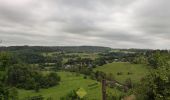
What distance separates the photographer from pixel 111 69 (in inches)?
4929

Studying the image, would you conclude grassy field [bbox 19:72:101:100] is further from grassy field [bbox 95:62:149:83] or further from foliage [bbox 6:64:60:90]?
grassy field [bbox 95:62:149:83]

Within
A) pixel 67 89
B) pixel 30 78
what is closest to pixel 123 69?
pixel 67 89

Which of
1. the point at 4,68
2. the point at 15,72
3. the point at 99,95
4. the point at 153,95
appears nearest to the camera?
the point at 153,95

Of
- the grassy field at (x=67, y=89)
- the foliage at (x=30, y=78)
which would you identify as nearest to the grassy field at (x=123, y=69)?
the grassy field at (x=67, y=89)

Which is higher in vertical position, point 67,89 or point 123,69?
point 123,69

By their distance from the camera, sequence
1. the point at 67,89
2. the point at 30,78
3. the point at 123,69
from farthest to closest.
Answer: the point at 123,69
the point at 30,78
the point at 67,89

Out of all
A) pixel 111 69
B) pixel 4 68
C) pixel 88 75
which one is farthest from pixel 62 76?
Answer: pixel 4 68

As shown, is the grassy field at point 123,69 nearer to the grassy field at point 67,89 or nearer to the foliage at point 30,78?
the grassy field at point 67,89

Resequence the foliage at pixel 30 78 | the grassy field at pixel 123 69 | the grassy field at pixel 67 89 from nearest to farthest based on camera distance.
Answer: the grassy field at pixel 67 89, the foliage at pixel 30 78, the grassy field at pixel 123 69

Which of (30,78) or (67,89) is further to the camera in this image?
(30,78)

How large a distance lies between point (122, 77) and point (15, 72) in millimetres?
41794

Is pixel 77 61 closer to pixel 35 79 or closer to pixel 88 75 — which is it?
pixel 88 75

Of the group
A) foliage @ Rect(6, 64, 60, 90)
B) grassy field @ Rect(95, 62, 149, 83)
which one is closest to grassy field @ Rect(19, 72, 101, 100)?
foliage @ Rect(6, 64, 60, 90)

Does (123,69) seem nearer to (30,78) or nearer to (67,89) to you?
(67,89)
